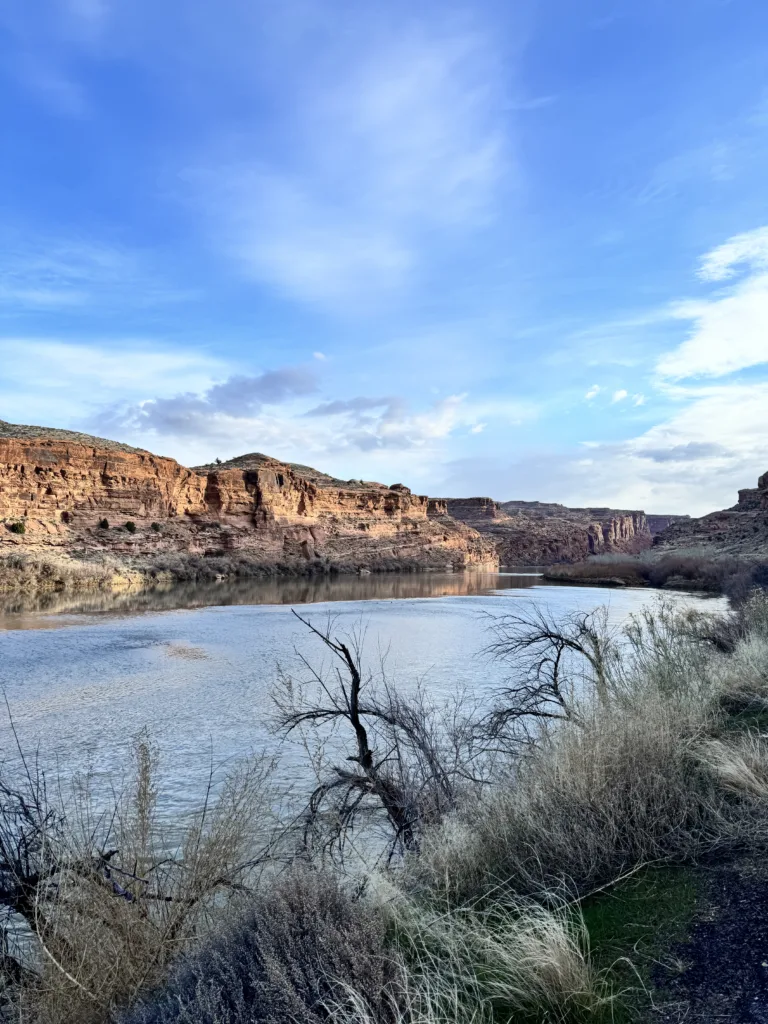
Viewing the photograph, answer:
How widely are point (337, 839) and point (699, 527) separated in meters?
82.7

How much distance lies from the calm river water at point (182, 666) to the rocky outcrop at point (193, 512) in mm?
17871

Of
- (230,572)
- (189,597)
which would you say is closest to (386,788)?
(189,597)

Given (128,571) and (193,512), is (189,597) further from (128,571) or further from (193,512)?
(193,512)

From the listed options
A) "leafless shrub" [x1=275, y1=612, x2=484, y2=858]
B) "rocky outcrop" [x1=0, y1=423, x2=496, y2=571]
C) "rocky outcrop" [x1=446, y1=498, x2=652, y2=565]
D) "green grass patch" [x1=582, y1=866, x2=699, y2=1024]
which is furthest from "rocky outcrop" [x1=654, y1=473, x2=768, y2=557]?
"green grass patch" [x1=582, y1=866, x2=699, y2=1024]

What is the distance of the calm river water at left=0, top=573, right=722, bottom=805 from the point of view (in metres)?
9.28

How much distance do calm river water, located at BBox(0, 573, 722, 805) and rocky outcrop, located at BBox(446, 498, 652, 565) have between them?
8779 cm

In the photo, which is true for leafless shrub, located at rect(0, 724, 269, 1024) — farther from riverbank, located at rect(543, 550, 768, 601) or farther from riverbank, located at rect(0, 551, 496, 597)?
riverbank, located at rect(0, 551, 496, 597)

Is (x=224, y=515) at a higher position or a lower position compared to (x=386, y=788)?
higher

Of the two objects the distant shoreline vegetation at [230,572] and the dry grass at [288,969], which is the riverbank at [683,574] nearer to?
the distant shoreline vegetation at [230,572]

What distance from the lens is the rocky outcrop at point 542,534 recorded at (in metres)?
120

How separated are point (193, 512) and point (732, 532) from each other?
159 ft

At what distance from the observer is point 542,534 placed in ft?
407

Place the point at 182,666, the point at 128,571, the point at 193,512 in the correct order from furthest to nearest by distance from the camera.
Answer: the point at 193,512 → the point at 128,571 → the point at 182,666

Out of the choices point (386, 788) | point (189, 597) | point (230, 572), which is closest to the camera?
point (386, 788)
